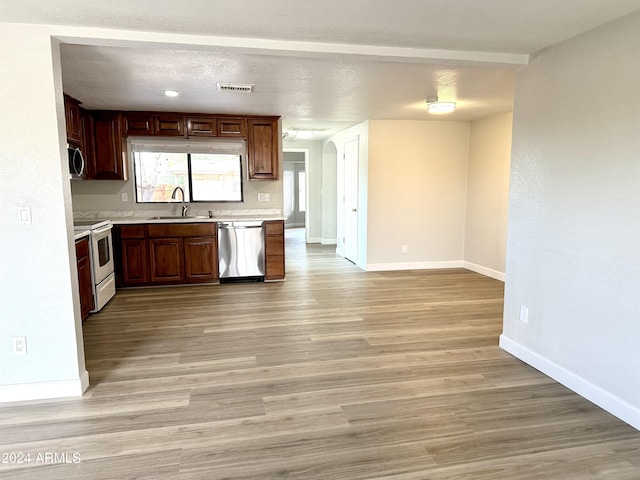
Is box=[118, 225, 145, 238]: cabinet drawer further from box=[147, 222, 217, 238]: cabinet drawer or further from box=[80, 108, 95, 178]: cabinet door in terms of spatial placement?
box=[80, 108, 95, 178]: cabinet door

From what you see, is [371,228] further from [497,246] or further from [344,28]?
[344,28]

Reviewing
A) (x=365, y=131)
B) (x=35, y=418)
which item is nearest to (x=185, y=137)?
(x=365, y=131)

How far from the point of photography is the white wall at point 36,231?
91.4 inches

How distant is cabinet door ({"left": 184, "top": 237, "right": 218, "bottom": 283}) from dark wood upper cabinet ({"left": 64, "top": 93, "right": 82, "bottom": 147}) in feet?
5.62

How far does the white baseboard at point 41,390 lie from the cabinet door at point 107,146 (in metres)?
3.41

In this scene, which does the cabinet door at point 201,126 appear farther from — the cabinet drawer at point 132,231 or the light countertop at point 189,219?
the cabinet drawer at point 132,231

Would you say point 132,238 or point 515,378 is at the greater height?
point 132,238

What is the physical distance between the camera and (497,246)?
19.0 feet

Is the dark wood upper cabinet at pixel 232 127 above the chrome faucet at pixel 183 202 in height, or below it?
above

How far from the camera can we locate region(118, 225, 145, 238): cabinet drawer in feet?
16.8

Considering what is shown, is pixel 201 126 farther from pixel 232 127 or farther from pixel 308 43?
pixel 308 43

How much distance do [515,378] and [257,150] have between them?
14.0 feet

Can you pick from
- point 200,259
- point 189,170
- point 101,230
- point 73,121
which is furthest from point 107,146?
point 200,259

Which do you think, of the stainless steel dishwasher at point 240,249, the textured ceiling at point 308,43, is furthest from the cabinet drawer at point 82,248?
the stainless steel dishwasher at point 240,249
